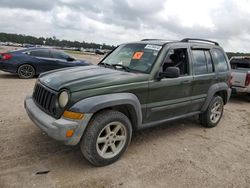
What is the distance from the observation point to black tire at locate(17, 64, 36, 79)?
1033 centimetres

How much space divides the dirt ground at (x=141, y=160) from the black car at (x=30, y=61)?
17.9ft

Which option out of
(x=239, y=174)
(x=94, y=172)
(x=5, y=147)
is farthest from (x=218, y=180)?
(x=5, y=147)

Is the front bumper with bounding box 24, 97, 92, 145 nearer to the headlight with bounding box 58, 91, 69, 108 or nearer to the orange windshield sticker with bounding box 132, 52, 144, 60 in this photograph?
the headlight with bounding box 58, 91, 69, 108

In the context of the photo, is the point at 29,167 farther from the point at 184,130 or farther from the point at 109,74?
the point at 184,130

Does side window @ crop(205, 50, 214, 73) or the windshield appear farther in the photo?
side window @ crop(205, 50, 214, 73)

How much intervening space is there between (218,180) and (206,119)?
219cm

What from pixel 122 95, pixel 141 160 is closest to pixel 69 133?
pixel 122 95

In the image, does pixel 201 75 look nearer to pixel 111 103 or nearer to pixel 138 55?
pixel 138 55

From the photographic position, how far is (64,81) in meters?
3.41

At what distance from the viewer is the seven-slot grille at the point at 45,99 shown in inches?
129

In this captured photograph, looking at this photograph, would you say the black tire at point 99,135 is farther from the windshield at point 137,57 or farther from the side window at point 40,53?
the side window at point 40,53

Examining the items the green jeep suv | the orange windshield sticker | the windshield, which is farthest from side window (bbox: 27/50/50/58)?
the orange windshield sticker

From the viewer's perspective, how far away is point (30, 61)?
10391 mm

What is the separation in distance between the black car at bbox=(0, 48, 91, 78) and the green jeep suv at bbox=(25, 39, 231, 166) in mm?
6591
